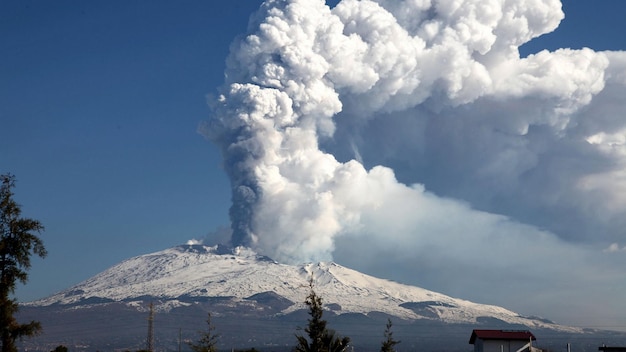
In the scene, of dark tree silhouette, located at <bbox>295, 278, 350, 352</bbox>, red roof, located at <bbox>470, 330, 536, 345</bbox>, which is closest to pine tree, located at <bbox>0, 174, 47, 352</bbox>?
dark tree silhouette, located at <bbox>295, 278, 350, 352</bbox>

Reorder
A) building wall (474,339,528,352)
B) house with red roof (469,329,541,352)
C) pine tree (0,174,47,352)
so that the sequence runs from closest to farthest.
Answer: pine tree (0,174,47,352)
house with red roof (469,329,541,352)
building wall (474,339,528,352)

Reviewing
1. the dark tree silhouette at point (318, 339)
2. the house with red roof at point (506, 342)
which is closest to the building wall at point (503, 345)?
the house with red roof at point (506, 342)

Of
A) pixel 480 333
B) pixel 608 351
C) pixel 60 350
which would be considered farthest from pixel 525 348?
pixel 60 350

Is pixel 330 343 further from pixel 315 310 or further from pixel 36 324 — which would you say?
pixel 36 324

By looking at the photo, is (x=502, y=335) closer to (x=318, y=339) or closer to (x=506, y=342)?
(x=506, y=342)

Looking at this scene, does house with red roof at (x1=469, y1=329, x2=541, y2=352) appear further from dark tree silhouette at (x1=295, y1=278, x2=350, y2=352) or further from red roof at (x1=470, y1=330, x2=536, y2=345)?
dark tree silhouette at (x1=295, y1=278, x2=350, y2=352)

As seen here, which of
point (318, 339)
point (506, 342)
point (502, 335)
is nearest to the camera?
point (318, 339)

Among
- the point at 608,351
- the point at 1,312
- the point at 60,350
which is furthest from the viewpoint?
the point at 608,351

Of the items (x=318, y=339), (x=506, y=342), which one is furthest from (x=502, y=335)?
(x=318, y=339)

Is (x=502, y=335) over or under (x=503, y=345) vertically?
over

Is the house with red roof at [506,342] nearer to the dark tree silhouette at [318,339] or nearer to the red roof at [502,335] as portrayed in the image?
the red roof at [502,335]

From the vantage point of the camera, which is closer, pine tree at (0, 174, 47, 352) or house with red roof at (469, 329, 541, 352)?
pine tree at (0, 174, 47, 352)
